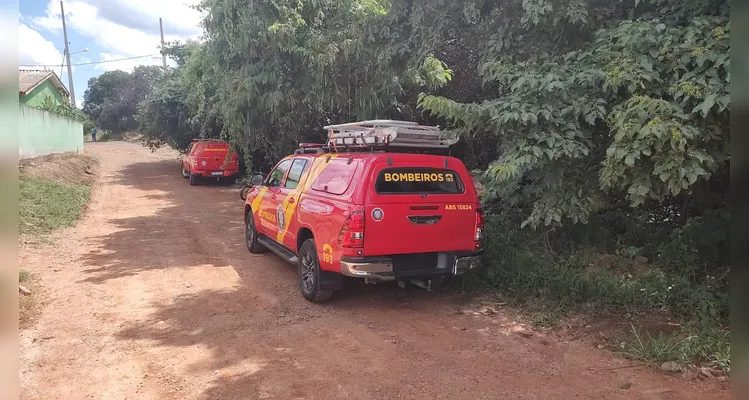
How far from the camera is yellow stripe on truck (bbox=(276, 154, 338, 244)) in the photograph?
646cm

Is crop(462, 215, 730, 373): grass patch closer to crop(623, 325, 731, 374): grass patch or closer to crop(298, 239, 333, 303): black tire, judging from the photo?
crop(623, 325, 731, 374): grass patch

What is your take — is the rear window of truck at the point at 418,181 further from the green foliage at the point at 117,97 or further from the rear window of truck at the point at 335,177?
the green foliage at the point at 117,97

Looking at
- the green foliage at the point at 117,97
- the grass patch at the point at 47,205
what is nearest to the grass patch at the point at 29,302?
the grass patch at the point at 47,205

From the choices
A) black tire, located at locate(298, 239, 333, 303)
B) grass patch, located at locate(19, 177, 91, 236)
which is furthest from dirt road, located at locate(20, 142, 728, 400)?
grass patch, located at locate(19, 177, 91, 236)

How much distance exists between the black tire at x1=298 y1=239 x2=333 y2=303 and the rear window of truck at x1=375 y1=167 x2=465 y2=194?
3.88 ft

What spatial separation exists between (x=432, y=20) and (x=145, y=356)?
18.5 feet

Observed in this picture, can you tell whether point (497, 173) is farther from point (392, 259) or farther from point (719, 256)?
point (719, 256)

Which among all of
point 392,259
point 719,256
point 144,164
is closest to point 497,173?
point 392,259

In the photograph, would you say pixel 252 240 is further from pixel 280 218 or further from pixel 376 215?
pixel 376 215

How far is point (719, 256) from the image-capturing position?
5480mm

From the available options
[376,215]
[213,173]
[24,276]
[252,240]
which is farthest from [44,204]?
[376,215]

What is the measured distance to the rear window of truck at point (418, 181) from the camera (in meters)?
5.54

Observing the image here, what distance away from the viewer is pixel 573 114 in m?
4.88

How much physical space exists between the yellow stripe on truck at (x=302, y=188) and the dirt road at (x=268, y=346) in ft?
3.00
